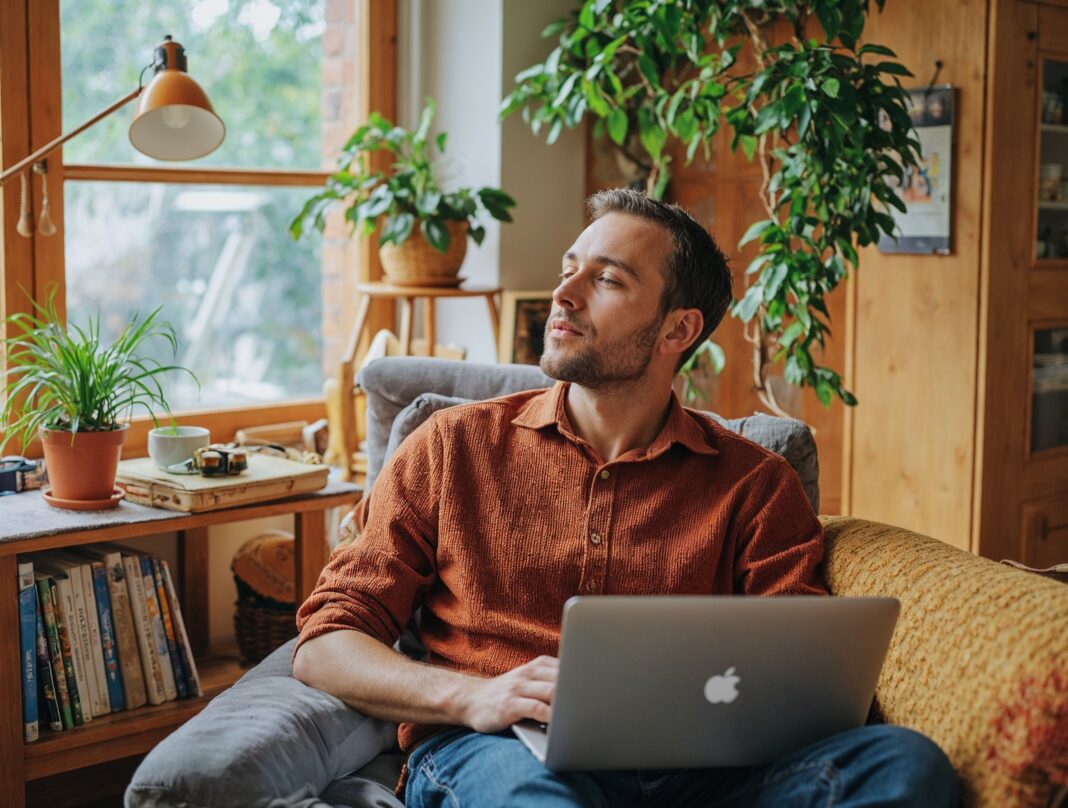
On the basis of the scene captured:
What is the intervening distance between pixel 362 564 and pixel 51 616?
2.70 feet

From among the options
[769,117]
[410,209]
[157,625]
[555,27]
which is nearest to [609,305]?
[769,117]

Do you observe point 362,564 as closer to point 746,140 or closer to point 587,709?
point 587,709

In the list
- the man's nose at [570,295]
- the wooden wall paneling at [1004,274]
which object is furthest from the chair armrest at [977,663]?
the wooden wall paneling at [1004,274]

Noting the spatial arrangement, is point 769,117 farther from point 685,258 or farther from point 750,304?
point 685,258

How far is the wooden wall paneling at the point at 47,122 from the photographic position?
2.82 metres

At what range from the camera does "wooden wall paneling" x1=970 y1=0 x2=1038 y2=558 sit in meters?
3.13

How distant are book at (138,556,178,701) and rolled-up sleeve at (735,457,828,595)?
120 centimetres

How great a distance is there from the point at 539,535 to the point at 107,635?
1.02m

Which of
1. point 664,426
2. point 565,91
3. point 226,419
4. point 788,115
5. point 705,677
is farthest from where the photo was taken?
point 226,419

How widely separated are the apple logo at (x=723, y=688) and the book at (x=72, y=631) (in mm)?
1373

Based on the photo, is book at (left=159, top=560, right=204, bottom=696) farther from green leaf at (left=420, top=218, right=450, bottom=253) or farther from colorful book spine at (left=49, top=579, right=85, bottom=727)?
green leaf at (left=420, top=218, right=450, bottom=253)

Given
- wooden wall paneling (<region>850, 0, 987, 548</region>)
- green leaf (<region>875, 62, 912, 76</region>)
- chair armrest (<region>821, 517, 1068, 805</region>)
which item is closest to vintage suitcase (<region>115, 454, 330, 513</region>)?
chair armrest (<region>821, 517, 1068, 805</region>)

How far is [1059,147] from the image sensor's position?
3.35 m

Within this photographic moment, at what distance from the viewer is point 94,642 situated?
2.35 meters
